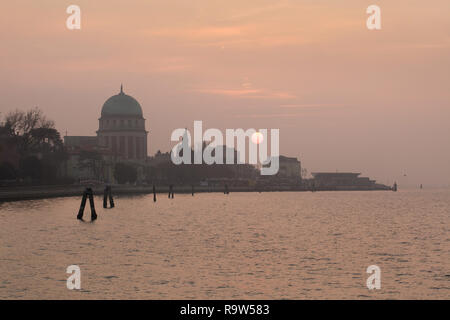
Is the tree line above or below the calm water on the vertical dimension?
above

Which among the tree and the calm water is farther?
the tree

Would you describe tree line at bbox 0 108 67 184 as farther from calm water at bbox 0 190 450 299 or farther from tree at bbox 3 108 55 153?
Result: calm water at bbox 0 190 450 299

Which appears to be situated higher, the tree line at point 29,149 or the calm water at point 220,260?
the tree line at point 29,149

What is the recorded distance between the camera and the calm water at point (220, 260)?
2706cm

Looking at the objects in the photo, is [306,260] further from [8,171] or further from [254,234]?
[8,171]

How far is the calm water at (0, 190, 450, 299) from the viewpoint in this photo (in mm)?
27062

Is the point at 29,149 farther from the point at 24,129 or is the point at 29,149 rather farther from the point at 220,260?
the point at 220,260

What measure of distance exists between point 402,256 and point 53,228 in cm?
2778

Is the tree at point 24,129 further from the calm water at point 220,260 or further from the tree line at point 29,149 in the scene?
the calm water at point 220,260

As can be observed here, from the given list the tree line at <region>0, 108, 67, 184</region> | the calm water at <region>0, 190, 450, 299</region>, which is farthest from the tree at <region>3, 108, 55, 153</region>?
the calm water at <region>0, 190, 450, 299</region>

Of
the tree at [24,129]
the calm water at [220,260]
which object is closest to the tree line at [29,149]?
the tree at [24,129]

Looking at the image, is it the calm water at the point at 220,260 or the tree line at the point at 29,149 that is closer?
the calm water at the point at 220,260
